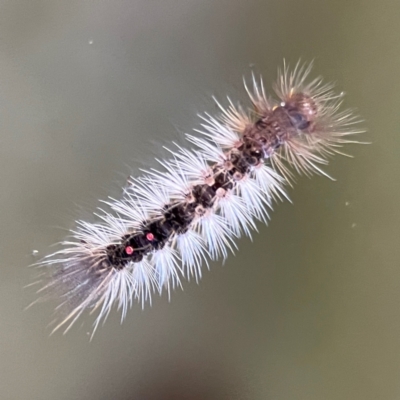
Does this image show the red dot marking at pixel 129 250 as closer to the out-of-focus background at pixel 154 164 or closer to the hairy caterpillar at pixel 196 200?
the hairy caterpillar at pixel 196 200

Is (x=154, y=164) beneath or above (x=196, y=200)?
above

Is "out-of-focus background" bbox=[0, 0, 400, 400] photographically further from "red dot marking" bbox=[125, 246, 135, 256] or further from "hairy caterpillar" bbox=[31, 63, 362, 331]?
"red dot marking" bbox=[125, 246, 135, 256]

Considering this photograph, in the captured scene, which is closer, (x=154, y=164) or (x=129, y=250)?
(x=129, y=250)

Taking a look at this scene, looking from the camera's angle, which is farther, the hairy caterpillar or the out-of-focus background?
the out-of-focus background

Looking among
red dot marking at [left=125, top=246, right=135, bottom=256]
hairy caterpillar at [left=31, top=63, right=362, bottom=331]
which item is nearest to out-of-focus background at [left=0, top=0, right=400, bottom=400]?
hairy caterpillar at [left=31, top=63, right=362, bottom=331]

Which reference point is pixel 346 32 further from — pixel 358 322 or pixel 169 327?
pixel 169 327

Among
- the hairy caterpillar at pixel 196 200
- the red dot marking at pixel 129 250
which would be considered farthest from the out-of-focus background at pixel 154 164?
the red dot marking at pixel 129 250

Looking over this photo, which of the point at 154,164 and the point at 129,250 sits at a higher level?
the point at 154,164
